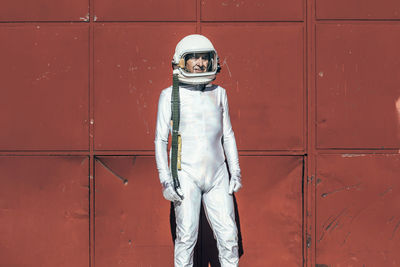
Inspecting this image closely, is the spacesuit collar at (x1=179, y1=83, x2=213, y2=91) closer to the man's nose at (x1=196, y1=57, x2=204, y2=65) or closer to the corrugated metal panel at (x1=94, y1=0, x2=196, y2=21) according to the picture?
the man's nose at (x1=196, y1=57, x2=204, y2=65)

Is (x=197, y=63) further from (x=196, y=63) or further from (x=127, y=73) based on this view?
(x=127, y=73)

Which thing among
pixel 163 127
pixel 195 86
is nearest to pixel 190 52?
pixel 195 86

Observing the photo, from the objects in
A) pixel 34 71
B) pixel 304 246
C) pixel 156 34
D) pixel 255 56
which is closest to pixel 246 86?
pixel 255 56

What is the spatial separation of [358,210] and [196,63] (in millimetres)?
2113

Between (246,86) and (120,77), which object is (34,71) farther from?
(246,86)

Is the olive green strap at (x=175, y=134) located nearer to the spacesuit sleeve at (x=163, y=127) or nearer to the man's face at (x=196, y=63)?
the spacesuit sleeve at (x=163, y=127)

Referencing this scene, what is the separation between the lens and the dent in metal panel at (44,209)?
181 inches

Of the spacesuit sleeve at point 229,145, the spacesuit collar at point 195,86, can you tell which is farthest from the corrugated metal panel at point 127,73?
the spacesuit sleeve at point 229,145

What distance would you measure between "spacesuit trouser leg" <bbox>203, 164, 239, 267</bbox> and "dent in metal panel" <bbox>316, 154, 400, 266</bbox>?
3.96 feet

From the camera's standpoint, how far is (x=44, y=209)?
4.61m

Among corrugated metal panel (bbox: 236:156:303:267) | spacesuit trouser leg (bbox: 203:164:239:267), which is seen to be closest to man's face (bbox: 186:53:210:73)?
spacesuit trouser leg (bbox: 203:164:239:267)

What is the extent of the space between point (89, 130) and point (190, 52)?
1.39m

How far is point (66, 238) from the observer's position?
462 centimetres

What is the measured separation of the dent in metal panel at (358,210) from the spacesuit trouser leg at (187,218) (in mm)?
1424
